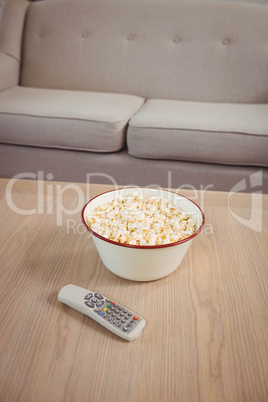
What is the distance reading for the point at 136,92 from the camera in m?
2.20

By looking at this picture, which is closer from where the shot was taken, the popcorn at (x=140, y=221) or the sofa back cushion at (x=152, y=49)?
the popcorn at (x=140, y=221)

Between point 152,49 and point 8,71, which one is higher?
point 152,49

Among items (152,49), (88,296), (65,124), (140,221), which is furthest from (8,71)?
(88,296)

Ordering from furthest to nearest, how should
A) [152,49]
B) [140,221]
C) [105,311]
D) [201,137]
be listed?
[152,49] < [201,137] < [140,221] < [105,311]

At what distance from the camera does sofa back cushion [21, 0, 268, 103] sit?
208 cm

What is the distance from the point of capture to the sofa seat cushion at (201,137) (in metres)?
1.62

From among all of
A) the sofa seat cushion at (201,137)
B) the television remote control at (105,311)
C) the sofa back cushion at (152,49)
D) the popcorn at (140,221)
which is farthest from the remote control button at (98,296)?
the sofa back cushion at (152,49)

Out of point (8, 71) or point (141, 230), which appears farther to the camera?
point (8, 71)

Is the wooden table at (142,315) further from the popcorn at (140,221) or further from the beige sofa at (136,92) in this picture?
the beige sofa at (136,92)

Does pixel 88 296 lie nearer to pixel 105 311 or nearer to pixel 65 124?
pixel 105 311

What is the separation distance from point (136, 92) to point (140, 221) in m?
1.56

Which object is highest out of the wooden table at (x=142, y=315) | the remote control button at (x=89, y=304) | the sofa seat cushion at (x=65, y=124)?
the remote control button at (x=89, y=304)

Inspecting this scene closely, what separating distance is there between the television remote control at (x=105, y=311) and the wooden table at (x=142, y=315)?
0.01 meters

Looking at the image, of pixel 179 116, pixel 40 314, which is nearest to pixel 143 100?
pixel 179 116
